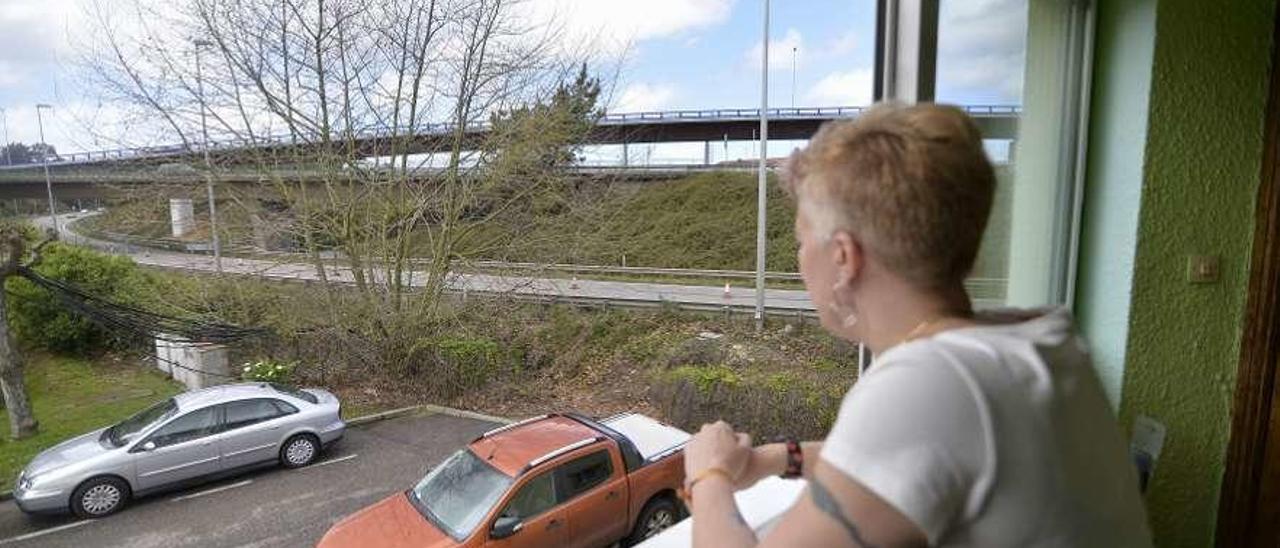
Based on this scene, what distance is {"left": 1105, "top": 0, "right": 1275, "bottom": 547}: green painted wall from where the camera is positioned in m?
1.28

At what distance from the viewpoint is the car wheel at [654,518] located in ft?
10.2

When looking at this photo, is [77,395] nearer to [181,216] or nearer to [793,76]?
[181,216]

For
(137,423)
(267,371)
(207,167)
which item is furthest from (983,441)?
(267,371)

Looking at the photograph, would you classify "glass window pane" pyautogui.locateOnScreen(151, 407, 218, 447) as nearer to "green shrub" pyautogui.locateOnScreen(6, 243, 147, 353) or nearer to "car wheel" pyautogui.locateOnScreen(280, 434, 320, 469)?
"car wheel" pyautogui.locateOnScreen(280, 434, 320, 469)

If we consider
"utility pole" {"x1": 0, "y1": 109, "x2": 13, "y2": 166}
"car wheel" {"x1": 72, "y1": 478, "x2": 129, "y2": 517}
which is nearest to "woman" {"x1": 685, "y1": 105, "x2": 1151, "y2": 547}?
"utility pole" {"x1": 0, "y1": 109, "x2": 13, "y2": 166}

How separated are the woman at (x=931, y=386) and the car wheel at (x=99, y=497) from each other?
164 inches

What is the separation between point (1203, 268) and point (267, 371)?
5.86 meters

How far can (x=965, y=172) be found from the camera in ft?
1.29

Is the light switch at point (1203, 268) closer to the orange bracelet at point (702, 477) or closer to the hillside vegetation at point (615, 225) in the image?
the orange bracelet at point (702, 477)

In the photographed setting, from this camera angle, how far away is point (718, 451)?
1.76 feet

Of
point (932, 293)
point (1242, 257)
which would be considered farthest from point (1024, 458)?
point (1242, 257)

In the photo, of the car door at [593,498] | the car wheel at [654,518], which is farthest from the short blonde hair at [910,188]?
the car wheel at [654,518]

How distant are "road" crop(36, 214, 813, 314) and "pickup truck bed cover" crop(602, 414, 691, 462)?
106 centimetres

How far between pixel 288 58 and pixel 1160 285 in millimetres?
5060
